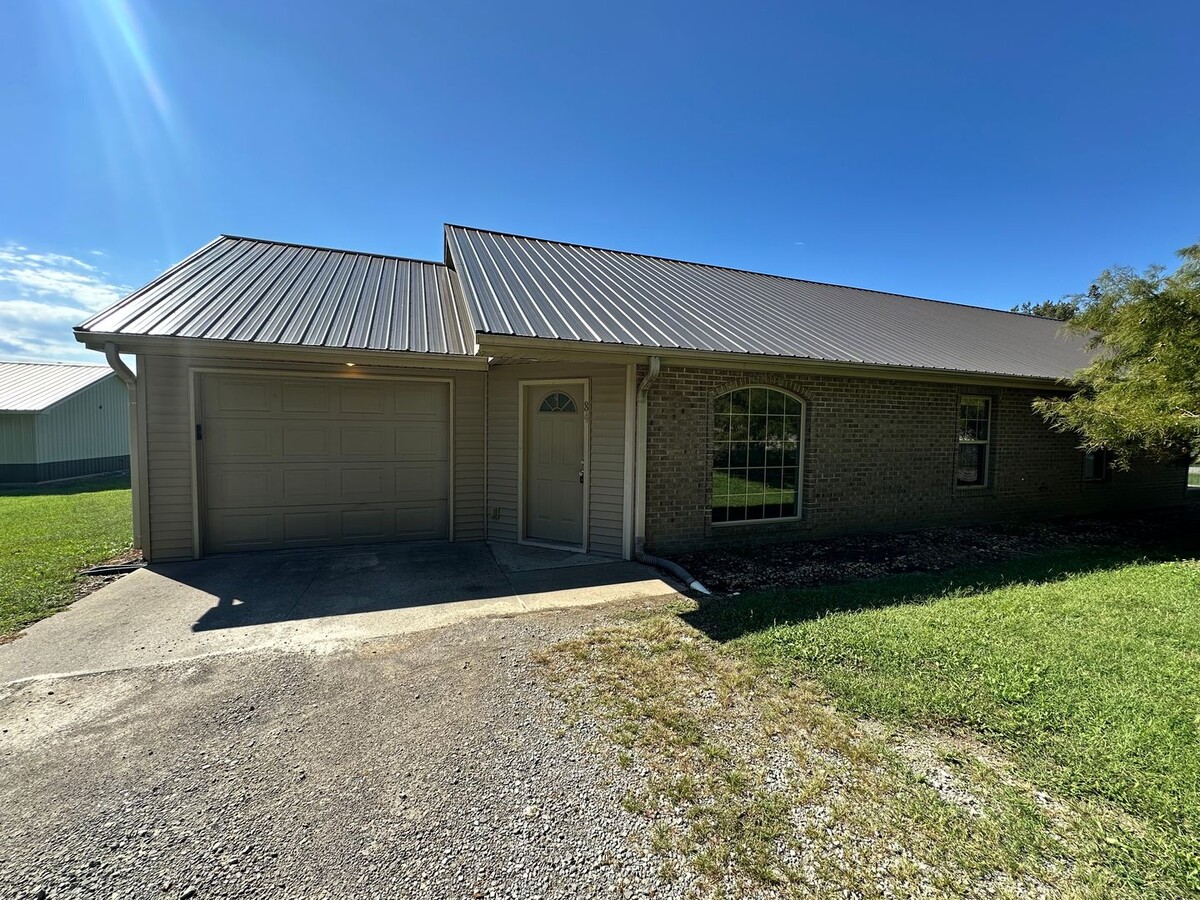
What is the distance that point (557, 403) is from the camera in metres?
7.24

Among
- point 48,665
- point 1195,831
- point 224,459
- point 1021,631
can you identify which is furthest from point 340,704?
point 1021,631

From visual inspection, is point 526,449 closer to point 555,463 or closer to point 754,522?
point 555,463

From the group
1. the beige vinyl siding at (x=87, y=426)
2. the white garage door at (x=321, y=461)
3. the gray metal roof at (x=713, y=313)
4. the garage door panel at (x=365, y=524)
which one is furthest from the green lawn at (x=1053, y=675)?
the beige vinyl siding at (x=87, y=426)

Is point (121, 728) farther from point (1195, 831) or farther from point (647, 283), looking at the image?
point (647, 283)

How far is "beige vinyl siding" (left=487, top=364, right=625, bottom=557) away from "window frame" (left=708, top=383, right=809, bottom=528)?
1.29m

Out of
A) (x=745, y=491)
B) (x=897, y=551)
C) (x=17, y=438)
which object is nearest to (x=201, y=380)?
(x=745, y=491)

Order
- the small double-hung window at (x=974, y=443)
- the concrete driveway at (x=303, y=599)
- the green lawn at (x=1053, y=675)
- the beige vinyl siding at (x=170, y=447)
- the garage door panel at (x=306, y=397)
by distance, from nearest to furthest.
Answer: the green lawn at (x=1053, y=675), the concrete driveway at (x=303, y=599), the beige vinyl siding at (x=170, y=447), the garage door panel at (x=306, y=397), the small double-hung window at (x=974, y=443)

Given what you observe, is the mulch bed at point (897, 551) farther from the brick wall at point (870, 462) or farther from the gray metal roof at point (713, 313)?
the gray metal roof at point (713, 313)

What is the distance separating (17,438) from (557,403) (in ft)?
64.1

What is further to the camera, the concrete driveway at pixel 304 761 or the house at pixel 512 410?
the house at pixel 512 410

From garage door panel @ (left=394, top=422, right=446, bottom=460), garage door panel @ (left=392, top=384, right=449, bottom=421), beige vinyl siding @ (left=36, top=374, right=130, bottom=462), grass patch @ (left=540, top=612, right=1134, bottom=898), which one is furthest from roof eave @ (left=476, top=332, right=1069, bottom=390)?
beige vinyl siding @ (left=36, top=374, right=130, bottom=462)

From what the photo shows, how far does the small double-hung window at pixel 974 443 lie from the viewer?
9.25 meters

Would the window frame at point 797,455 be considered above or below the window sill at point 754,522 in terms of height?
above

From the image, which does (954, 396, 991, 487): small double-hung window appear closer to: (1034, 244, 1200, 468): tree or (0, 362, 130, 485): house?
(1034, 244, 1200, 468): tree
